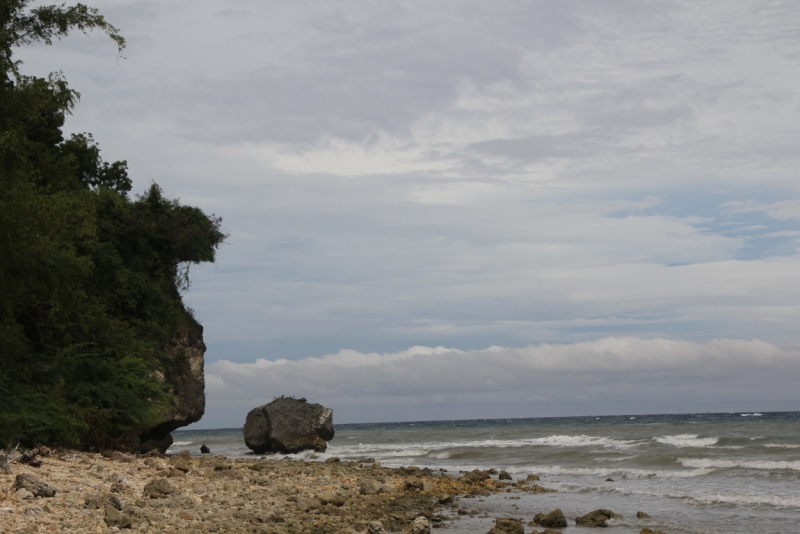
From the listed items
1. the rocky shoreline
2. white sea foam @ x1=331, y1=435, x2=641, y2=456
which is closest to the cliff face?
the rocky shoreline

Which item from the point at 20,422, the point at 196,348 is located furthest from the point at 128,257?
the point at 20,422

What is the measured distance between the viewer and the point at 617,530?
1334 centimetres

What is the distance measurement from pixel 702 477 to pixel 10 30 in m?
20.2

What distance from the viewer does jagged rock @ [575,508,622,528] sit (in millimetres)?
13734

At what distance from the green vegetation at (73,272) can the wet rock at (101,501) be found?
4442 mm

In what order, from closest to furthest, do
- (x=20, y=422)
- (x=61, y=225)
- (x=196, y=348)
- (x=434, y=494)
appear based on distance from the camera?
(x=61, y=225) → (x=20, y=422) → (x=434, y=494) → (x=196, y=348)

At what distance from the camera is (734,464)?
23.9 metres

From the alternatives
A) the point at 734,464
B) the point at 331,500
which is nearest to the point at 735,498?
the point at 734,464

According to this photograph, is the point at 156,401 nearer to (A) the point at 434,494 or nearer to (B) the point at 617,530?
(A) the point at 434,494

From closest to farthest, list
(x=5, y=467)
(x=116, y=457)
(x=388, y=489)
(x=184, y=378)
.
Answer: (x=5, y=467) < (x=116, y=457) < (x=388, y=489) < (x=184, y=378)

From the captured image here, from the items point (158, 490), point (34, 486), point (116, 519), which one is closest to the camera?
point (116, 519)

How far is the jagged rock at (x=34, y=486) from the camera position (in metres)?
10.3

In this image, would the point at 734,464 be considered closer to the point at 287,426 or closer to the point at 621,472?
the point at 621,472

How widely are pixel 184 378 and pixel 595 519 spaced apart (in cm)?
1766
